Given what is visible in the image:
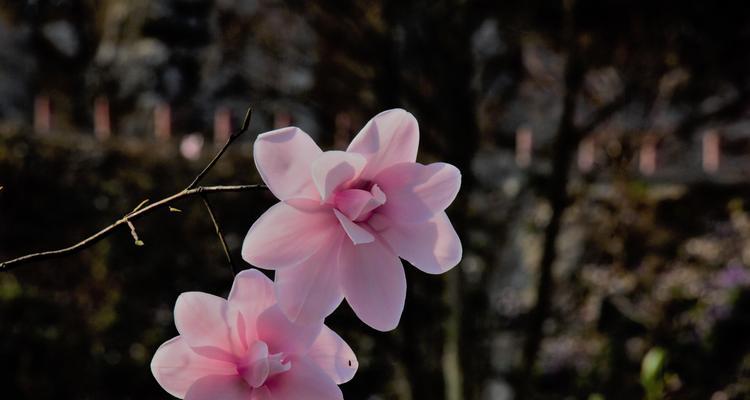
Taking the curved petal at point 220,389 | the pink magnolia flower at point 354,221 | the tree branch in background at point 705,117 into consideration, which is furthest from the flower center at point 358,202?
the tree branch in background at point 705,117

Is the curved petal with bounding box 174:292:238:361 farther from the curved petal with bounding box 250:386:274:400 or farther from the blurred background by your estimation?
the blurred background

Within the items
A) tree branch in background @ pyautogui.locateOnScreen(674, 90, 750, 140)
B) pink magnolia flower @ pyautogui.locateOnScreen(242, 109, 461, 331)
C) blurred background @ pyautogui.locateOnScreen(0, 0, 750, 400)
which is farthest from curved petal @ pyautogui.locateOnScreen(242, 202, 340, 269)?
tree branch in background @ pyautogui.locateOnScreen(674, 90, 750, 140)

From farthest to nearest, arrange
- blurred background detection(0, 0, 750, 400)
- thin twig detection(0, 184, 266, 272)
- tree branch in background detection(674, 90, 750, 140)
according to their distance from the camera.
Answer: tree branch in background detection(674, 90, 750, 140), blurred background detection(0, 0, 750, 400), thin twig detection(0, 184, 266, 272)

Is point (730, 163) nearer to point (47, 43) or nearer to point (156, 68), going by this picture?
point (156, 68)

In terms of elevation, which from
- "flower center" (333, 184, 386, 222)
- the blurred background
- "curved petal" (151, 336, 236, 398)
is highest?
"flower center" (333, 184, 386, 222)

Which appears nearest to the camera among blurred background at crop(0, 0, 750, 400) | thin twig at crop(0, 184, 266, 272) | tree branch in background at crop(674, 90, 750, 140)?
thin twig at crop(0, 184, 266, 272)

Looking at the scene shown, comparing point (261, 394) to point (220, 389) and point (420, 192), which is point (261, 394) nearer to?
point (220, 389)

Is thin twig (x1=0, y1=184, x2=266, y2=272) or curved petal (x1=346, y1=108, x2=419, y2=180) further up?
curved petal (x1=346, y1=108, x2=419, y2=180)

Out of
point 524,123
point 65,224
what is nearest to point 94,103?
point 524,123
